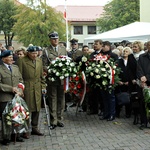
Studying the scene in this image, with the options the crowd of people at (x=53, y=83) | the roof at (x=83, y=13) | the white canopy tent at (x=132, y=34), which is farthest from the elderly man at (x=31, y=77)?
the roof at (x=83, y=13)

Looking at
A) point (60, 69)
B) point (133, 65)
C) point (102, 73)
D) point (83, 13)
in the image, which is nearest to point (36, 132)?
point (60, 69)

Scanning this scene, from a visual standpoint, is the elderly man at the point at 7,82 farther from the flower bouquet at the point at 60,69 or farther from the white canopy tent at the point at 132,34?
the white canopy tent at the point at 132,34

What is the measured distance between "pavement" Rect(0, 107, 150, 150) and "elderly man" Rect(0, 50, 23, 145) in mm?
734

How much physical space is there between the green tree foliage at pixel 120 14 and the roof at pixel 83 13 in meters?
11.2

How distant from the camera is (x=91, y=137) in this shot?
706cm

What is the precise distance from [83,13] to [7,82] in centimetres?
5681

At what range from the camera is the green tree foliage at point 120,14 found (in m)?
46.2

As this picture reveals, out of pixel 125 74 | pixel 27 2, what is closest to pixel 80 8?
pixel 27 2

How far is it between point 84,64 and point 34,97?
1.80 metres

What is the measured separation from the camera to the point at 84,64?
8.45 metres

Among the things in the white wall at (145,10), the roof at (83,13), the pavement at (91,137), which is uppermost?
the roof at (83,13)

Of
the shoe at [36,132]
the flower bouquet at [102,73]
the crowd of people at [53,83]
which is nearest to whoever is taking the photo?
the crowd of people at [53,83]

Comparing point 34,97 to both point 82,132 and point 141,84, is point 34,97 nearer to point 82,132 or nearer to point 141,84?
point 82,132

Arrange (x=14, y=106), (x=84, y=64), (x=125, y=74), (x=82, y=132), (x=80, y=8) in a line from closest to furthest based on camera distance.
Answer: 1. (x=14, y=106)
2. (x=82, y=132)
3. (x=84, y=64)
4. (x=125, y=74)
5. (x=80, y=8)
